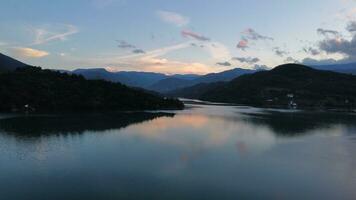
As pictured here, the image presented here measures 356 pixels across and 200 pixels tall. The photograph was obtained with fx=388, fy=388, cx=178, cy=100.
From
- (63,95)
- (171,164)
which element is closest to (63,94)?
(63,95)

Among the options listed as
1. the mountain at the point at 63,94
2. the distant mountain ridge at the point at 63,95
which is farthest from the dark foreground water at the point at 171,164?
the mountain at the point at 63,94

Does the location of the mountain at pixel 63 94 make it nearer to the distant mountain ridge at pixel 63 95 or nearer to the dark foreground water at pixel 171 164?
the distant mountain ridge at pixel 63 95

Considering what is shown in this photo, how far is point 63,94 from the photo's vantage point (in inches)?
4774

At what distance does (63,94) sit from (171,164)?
89900mm

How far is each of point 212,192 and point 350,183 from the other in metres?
12.4

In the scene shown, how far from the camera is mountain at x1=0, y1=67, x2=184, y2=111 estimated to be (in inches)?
4341

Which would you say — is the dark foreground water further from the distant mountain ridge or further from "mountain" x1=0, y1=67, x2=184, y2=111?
"mountain" x1=0, y1=67, x2=184, y2=111

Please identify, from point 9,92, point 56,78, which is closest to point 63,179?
point 9,92

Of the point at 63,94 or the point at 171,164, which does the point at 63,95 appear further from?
the point at 171,164

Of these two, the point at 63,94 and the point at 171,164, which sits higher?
the point at 63,94

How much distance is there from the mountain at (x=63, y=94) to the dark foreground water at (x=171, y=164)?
155 feet

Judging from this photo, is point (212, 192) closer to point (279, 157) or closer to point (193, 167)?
point (193, 167)

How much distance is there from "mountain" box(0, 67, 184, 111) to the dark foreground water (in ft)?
155

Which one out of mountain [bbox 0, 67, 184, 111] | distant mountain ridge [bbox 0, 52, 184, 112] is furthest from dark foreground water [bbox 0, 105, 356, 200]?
mountain [bbox 0, 67, 184, 111]
